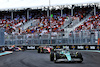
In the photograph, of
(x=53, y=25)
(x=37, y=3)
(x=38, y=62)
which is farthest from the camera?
(x=37, y=3)

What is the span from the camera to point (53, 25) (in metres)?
29.2

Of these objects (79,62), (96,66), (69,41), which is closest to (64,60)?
(79,62)

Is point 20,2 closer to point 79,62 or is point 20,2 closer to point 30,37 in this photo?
point 30,37

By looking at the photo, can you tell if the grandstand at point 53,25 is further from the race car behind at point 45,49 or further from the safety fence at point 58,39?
the race car behind at point 45,49

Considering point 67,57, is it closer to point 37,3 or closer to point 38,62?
point 38,62

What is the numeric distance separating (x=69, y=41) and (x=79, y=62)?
12459 millimetres

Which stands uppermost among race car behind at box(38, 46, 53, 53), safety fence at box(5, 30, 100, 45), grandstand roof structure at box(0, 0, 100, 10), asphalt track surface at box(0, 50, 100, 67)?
grandstand roof structure at box(0, 0, 100, 10)

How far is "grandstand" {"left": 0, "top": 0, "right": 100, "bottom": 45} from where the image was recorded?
22.3m

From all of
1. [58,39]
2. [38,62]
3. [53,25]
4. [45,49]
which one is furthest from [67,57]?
[53,25]

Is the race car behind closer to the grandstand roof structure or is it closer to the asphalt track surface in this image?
the asphalt track surface

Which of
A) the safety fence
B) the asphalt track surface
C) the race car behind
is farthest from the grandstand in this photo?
the asphalt track surface

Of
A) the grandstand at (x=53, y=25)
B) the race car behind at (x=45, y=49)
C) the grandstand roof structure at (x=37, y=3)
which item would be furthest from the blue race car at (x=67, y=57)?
the grandstand roof structure at (x=37, y=3)

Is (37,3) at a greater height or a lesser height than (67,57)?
greater

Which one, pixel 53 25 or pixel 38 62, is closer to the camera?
pixel 38 62
